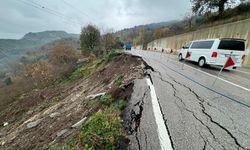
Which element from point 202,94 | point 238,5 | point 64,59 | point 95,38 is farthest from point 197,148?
point 64,59

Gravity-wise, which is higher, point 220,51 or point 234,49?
point 234,49

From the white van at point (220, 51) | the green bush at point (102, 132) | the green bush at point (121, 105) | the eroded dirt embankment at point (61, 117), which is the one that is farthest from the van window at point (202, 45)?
the green bush at point (102, 132)

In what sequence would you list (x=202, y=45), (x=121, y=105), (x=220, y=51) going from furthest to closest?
(x=202, y=45) → (x=220, y=51) → (x=121, y=105)

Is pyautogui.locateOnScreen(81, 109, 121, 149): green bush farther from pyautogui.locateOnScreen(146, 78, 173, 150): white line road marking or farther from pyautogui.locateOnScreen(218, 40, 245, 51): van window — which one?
pyautogui.locateOnScreen(218, 40, 245, 51): van window

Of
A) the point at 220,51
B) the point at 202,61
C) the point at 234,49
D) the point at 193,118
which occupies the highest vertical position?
the point at 234,49

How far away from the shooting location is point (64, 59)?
4272 centimetres

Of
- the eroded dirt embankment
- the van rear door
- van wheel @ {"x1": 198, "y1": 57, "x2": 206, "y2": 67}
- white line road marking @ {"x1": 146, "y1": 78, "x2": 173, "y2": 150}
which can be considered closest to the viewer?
white line road marking @ {"x1": 146, "y1": 78, "x2": 173, "y2": 150}

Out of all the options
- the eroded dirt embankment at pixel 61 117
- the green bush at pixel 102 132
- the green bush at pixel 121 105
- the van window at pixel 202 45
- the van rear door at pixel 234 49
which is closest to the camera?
the green bush at pixel 102 132

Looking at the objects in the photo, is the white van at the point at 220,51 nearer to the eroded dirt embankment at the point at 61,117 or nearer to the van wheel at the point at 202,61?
the van wheel at the point at 202,61

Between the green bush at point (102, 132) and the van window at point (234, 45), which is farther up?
the van window at point (234, 45)

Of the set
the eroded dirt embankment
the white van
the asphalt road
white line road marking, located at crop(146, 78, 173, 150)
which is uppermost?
the white van

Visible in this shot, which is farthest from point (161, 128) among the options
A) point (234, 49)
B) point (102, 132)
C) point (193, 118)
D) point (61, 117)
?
point (234, 49)

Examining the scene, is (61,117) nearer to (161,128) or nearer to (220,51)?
(161,128)

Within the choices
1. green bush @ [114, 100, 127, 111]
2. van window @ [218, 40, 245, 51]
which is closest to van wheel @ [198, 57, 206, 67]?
van window @ [218, 40, 245, 51]
